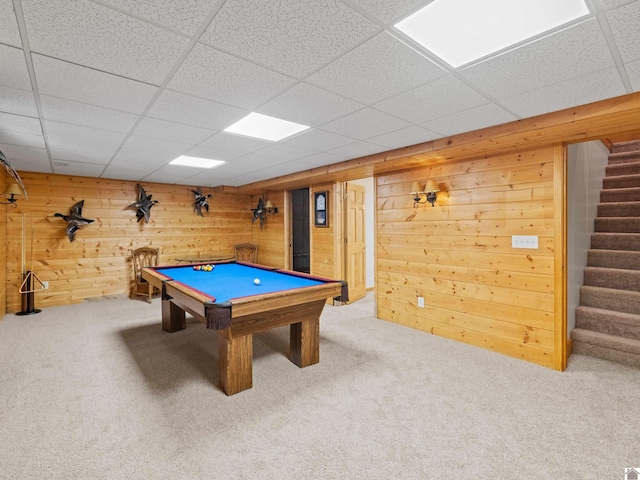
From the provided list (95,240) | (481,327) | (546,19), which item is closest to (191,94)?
(546,19)

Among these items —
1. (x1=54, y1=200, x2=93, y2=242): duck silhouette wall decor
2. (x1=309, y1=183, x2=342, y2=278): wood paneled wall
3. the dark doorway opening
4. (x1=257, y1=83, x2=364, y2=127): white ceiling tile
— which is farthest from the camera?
the dark doorway opening

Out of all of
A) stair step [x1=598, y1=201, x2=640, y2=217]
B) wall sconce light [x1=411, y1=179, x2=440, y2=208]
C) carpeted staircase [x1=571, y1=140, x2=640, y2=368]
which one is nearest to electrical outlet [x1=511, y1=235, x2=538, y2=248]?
wall sconce light [x1=411, y1=179, x2=440, y2=208]

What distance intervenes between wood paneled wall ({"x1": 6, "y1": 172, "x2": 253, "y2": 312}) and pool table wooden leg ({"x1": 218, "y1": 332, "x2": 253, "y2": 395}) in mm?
4316

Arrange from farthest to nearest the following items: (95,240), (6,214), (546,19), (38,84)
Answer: (95,240)
(6,214)
(38,84)
(546,19)

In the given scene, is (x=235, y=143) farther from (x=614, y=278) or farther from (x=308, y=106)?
(x=614, y=278)

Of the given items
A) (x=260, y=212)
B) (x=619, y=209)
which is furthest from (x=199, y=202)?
(x=619, y=209)

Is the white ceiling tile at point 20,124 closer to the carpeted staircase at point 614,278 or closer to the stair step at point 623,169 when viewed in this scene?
the carpeted staircase at point 614,278

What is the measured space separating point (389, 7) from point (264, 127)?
179 cm

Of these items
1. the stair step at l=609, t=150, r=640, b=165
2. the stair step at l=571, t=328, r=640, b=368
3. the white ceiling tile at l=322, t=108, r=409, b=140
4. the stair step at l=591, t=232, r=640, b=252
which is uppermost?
the stair step at l=609, t=150, r=640, b=165

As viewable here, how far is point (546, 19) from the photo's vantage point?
53.8 inches

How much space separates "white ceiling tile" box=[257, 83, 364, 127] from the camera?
2.08m

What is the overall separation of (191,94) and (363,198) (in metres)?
4.14

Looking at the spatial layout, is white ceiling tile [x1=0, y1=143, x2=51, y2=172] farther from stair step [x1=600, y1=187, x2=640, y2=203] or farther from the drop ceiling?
stair step [x1=600, y1=187, x2=640, y2=203]

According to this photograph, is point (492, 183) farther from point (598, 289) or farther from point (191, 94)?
point (191, 94)
